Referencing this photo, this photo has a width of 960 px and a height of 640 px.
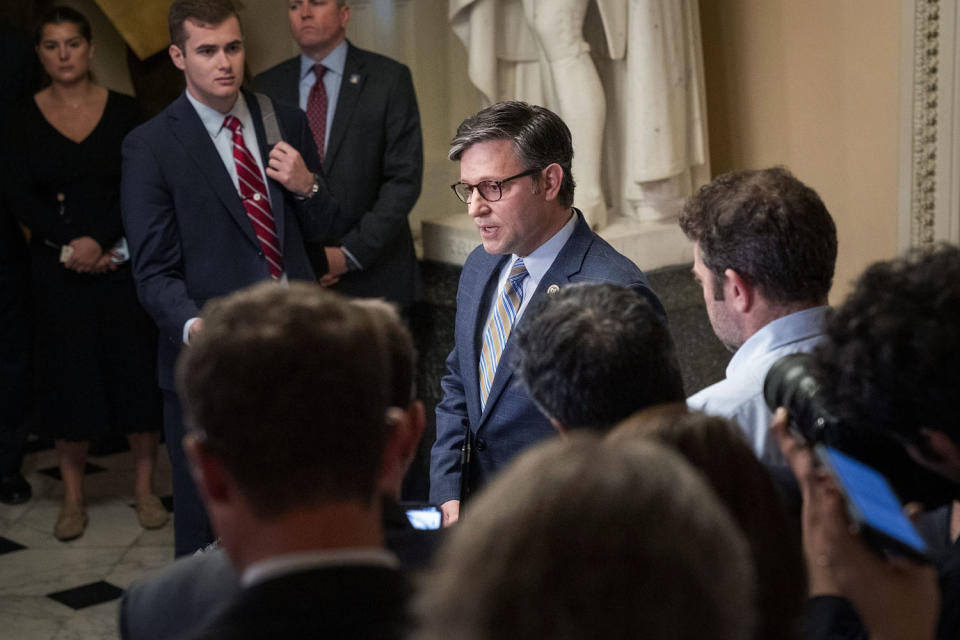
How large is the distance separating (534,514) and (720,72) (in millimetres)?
4339

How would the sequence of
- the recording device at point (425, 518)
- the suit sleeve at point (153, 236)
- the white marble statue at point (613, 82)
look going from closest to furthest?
1. the recording device at point (425, 518)
2. the suit sleeve at point (153, 236)
3. the white marble statue at point (613, 82)

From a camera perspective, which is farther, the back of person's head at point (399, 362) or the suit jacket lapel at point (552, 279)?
the suit jacket lapel at point (552, 279)

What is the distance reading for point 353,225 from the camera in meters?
4.29

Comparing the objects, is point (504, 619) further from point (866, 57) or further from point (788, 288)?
point (866, 57)

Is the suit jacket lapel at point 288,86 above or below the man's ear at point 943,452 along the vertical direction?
above

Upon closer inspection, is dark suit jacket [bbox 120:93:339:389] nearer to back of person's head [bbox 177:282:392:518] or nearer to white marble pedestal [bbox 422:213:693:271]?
white marble pedestal [bbox 422:213:693:271]

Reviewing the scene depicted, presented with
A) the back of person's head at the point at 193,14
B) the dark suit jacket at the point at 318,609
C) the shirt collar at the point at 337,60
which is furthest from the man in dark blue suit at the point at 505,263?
the shirt collar at the point at 337,60

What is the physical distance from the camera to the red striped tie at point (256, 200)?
3633mm

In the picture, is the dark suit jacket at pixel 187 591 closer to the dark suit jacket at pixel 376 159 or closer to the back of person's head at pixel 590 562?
the back of person's head at pixel 590 562

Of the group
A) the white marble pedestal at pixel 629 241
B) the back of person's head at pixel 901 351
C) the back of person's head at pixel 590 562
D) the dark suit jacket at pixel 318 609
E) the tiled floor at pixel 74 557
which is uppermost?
the back of person's head at pixel 590 562

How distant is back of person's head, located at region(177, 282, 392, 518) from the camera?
1.14m

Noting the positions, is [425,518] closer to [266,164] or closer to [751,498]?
[751,498]

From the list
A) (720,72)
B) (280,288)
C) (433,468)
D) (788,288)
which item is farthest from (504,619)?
(720,72)

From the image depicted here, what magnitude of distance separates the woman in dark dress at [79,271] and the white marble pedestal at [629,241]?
1.18m
